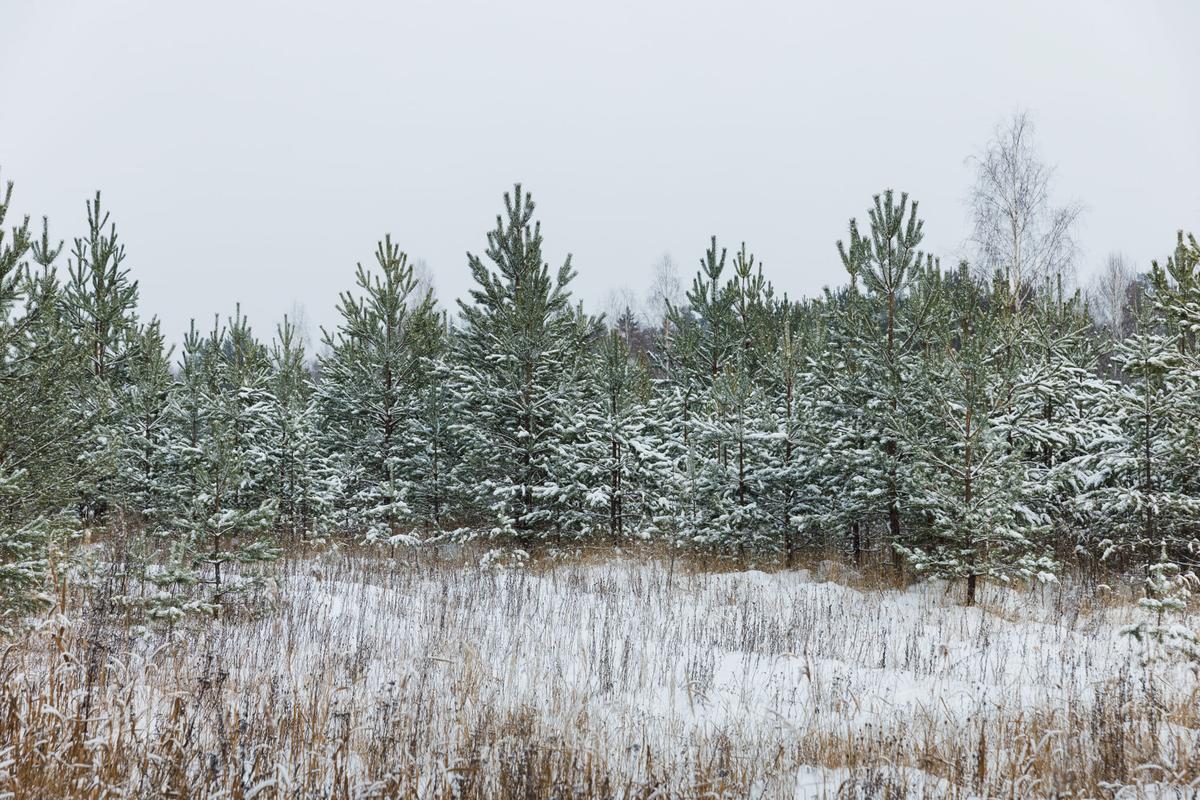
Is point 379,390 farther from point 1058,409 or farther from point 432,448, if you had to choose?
point 1058,409

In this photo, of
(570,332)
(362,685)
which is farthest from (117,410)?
(362,685)

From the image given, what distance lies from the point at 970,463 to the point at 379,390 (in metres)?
11.1

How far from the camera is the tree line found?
267 inches

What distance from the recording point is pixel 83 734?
11.0 ft

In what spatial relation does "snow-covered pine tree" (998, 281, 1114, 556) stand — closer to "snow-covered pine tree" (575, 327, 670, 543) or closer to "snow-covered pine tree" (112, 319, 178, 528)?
"snow-covered pine tree" (575, 327, 670, 543)

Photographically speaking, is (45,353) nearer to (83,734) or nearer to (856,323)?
(83,734)

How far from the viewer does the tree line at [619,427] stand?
22.3ft

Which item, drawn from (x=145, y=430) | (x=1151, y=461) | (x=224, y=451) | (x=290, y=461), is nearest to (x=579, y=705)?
(x=224, y=451)

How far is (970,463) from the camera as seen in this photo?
8.16m

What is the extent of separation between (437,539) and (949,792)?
1059 centimetres

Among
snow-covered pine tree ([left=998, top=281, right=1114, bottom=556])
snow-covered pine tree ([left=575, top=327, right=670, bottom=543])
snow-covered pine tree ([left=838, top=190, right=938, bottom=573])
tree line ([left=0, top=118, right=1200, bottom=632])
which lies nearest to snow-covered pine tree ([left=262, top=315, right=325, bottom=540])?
tree line ([left=0, top=118, right=1200, bottom=632])

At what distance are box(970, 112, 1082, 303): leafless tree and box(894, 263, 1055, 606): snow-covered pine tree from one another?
14273 mm

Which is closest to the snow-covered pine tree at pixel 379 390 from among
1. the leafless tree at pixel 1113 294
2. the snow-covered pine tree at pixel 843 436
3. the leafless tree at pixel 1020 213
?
the snow-covered pine tree at pixel 843 436

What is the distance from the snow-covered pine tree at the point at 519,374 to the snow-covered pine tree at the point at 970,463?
5889 mm
